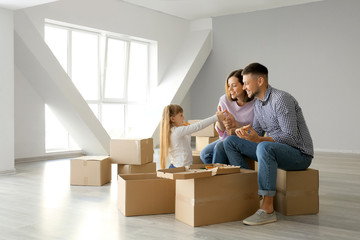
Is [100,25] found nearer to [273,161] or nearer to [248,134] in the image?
[248,134]

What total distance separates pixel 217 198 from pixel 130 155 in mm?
1831

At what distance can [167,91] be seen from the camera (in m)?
8.13

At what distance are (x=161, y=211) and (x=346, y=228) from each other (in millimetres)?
1209

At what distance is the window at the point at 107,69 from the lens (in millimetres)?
6668

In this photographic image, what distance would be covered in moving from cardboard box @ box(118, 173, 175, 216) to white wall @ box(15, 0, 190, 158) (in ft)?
12.0

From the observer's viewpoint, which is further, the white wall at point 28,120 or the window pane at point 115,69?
the window pane at point 115,69

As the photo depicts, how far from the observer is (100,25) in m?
7.00

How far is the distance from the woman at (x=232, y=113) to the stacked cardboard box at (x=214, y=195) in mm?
367

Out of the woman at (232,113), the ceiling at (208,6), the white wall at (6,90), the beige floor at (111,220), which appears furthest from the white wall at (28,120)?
the woman at (232,113)

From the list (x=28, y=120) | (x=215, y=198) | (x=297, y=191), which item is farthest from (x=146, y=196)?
(x=28, y=120)

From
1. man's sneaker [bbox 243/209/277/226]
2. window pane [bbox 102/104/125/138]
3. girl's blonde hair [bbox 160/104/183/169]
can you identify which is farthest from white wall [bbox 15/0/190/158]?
man's sneaker [bbox 243/209/277/226]

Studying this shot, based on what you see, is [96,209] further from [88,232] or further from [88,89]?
[88,89]

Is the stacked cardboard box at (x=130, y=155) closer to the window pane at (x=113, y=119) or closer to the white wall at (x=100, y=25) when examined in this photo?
the white wall at (x=100, y=25)

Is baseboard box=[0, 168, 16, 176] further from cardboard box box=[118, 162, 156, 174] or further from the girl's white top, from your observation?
the girl's white top
